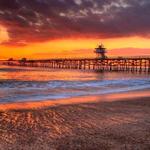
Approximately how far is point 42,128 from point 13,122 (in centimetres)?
112

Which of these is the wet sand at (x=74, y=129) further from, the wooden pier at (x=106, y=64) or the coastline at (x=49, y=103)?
the wooden pier at (x=106, y=64)

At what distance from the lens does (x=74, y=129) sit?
24.3 ft

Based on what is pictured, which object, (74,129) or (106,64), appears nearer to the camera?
(74,129)

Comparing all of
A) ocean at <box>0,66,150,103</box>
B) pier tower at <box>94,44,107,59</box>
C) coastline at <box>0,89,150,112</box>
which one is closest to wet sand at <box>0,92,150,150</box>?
coastline at <box>0,89,150,112</box>

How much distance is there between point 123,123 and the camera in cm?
809

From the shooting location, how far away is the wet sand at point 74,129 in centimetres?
601

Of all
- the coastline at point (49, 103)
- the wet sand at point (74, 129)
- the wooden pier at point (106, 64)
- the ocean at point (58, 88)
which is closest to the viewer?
the wet sand at point (74, 129)

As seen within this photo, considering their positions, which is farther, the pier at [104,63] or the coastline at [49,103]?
the pier at [104,63]

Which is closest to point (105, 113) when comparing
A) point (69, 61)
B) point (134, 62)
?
point (134, 62)

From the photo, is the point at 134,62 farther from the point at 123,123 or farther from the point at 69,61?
the point at 123,123

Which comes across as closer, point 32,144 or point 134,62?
point 32,144

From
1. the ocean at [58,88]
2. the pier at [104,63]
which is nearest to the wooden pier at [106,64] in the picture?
the pier at [104,63]

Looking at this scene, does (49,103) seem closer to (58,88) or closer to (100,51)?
(58,88)

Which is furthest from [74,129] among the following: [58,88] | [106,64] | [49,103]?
[106,64]
